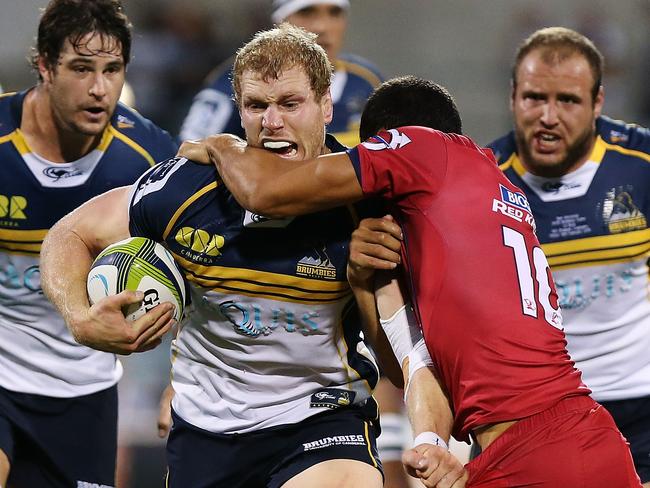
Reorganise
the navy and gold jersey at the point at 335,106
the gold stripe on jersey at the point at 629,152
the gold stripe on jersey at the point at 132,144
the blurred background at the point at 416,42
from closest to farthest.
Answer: the gold stripe on jersey at the point at 132,144 < the gold stripe on jersey at the point at 629,152 < the navy and gold jersey at the point at 335,106 < the blurred background at the point at 416,42

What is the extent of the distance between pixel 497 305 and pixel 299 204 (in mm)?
738

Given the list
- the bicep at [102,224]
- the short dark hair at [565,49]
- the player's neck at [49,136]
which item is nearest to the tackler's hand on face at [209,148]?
the bicep at [102,224]

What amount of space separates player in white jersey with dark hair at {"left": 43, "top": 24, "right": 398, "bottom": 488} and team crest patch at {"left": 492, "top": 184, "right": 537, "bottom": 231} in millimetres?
620

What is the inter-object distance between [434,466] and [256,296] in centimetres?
105

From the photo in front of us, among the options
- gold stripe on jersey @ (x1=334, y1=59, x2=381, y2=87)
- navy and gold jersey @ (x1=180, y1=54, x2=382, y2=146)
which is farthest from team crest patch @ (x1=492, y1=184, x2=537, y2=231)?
gold stripe on jersey @ (x1=334, y1=59, x2=381, y2=87)

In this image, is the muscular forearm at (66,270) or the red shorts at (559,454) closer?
the red shorts at (559,454)

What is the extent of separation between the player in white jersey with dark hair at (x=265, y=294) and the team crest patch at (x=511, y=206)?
0.62 metres

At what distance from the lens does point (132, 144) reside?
560cm

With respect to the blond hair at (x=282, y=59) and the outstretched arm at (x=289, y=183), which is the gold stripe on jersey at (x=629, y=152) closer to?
the blond hair at (x=282, y=59)

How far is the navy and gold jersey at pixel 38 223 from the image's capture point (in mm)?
5441

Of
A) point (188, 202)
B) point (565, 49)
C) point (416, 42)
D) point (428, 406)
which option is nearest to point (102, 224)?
point (188, 202)

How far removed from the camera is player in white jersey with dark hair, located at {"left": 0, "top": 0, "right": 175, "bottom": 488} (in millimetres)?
5438

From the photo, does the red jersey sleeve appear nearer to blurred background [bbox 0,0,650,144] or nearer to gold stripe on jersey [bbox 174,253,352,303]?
gold stripe on jersey [bbox 174,253,352,303]

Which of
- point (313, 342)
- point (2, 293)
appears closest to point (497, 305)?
point (313, 342)
